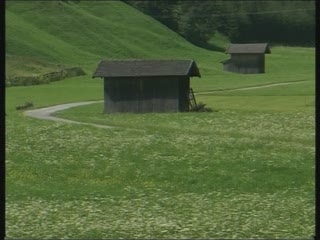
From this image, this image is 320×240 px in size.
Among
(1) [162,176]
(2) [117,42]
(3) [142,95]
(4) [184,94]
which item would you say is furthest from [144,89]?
(2) [117,42]

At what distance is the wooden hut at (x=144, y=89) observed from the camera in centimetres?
3344

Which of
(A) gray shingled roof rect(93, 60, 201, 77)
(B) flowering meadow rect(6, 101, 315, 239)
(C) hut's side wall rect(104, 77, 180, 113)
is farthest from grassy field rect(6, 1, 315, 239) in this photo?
(C) hut's side wall rect(104, 77, 180, 113)

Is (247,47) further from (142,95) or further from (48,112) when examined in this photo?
(48,112)

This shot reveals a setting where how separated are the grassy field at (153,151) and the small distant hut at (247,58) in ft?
2.00

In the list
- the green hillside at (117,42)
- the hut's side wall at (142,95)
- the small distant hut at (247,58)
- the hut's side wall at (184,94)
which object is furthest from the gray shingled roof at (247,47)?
the hut's side wall at (142,95)

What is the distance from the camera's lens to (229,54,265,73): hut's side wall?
28962 millimetres

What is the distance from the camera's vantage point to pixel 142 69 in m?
33.6

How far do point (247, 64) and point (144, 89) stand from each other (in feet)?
36.4

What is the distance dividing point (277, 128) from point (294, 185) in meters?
14.1

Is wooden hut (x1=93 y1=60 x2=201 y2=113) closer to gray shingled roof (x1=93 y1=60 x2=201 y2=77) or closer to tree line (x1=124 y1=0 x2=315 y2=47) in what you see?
gray shingled roof (x1=93 y1=60 x2=201 y2=77)

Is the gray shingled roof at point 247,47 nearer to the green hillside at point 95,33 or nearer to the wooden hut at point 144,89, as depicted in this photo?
the green hillside at point 95,33

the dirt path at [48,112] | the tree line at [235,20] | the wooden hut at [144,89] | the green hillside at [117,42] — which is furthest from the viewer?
the dirt path at [48,112]

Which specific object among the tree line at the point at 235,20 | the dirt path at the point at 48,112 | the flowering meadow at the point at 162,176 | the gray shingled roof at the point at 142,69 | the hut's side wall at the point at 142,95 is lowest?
the flowering meadow at the point at 162,176
